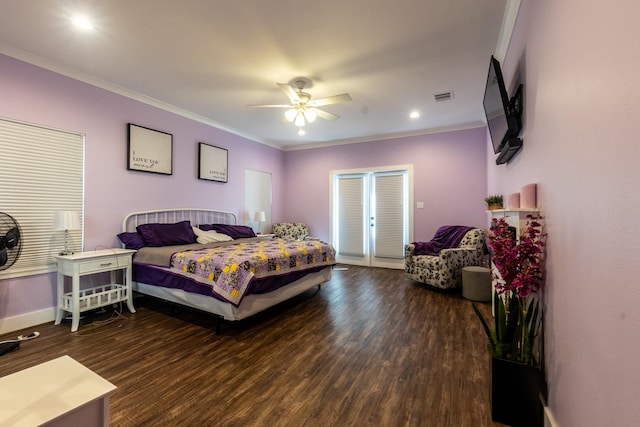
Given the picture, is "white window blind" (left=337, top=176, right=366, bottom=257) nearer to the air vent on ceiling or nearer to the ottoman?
the air vent on ceiling

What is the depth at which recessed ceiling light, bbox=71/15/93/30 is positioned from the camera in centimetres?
236

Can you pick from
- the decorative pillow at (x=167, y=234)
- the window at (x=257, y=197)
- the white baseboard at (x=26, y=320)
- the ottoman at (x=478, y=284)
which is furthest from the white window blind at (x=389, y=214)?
the white baseboard at (x=26, y=320)

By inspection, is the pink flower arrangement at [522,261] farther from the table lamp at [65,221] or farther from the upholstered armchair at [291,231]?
the upholstered armchair at [291,231]

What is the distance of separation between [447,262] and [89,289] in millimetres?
4611

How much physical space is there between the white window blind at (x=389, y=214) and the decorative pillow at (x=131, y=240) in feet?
14.0

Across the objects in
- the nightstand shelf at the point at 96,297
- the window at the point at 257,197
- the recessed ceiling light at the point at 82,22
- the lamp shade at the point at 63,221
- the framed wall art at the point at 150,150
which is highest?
the recessed ceiling light at the point at 82,22

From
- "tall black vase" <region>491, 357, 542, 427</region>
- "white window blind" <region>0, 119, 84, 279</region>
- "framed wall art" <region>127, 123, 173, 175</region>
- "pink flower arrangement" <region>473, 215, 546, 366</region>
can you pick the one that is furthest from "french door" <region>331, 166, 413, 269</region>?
"white window blind" <region>0, 119, 84, 279</region>

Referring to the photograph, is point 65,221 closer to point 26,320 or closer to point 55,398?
point 26,320

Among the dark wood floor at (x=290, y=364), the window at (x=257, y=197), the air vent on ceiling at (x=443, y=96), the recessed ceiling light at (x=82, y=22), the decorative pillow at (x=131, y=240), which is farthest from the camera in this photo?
the window at (x=257, y=197)

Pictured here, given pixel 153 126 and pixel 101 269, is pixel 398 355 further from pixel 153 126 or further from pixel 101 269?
pixel 153 126

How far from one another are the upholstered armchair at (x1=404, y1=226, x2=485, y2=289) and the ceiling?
2.12m

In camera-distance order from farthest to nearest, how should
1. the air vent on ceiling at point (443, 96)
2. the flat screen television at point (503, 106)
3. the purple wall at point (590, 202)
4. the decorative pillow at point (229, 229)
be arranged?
the decorative pillow at point (229, 229) < the air vent on ceiling at point (443, 96) < the flat screen television at point (503, 106) < the purple wall at point (590, 202)

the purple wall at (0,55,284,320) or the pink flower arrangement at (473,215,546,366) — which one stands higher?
the purple wall at (0,55,284,320)

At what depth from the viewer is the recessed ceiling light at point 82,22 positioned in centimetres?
236
